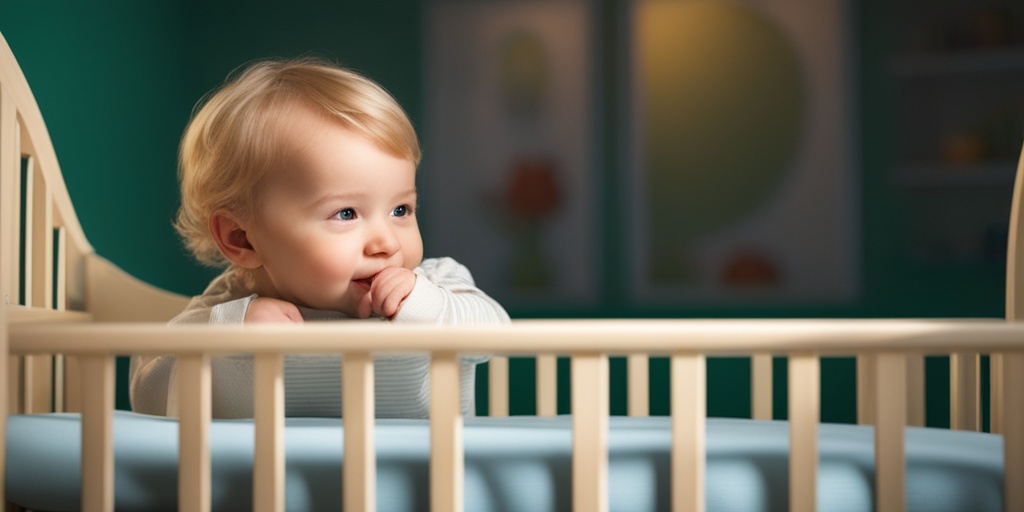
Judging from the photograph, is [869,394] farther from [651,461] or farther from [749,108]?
[749,108]

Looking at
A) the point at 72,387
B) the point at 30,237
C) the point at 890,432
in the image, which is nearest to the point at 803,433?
A: the point at 890,432

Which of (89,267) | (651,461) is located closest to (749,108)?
(89,267)

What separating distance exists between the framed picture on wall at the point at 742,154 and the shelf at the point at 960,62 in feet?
0.49

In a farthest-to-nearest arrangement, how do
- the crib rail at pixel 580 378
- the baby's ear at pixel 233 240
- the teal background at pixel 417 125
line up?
1. the teal background at pixel 417 125
2. the baby's ear at pixel 233 240
3. the crib rail at pixel 580 378

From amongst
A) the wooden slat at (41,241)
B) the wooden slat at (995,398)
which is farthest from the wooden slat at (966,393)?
the wooden slat at (41,241)

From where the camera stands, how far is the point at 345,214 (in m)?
0.99

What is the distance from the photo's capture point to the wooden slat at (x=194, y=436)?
0.71 metres

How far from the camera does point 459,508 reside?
2.32 ft

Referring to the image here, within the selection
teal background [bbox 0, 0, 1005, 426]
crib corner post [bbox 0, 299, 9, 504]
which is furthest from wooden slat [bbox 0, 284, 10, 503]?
teal background [bbox 0, 0, 1005, 426]

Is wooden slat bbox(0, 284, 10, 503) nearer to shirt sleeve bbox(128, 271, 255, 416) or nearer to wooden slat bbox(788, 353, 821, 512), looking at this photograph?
shirt sleeve bbox(128, 271, 255, 416)

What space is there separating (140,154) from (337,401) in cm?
136

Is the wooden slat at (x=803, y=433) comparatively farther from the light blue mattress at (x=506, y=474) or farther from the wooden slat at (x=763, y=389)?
the wooden slat at (x=763, y=389)

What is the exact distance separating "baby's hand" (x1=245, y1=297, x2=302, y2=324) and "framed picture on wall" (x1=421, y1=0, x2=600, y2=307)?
1761mm

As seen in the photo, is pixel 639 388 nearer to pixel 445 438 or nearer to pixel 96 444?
pixel 445 438
